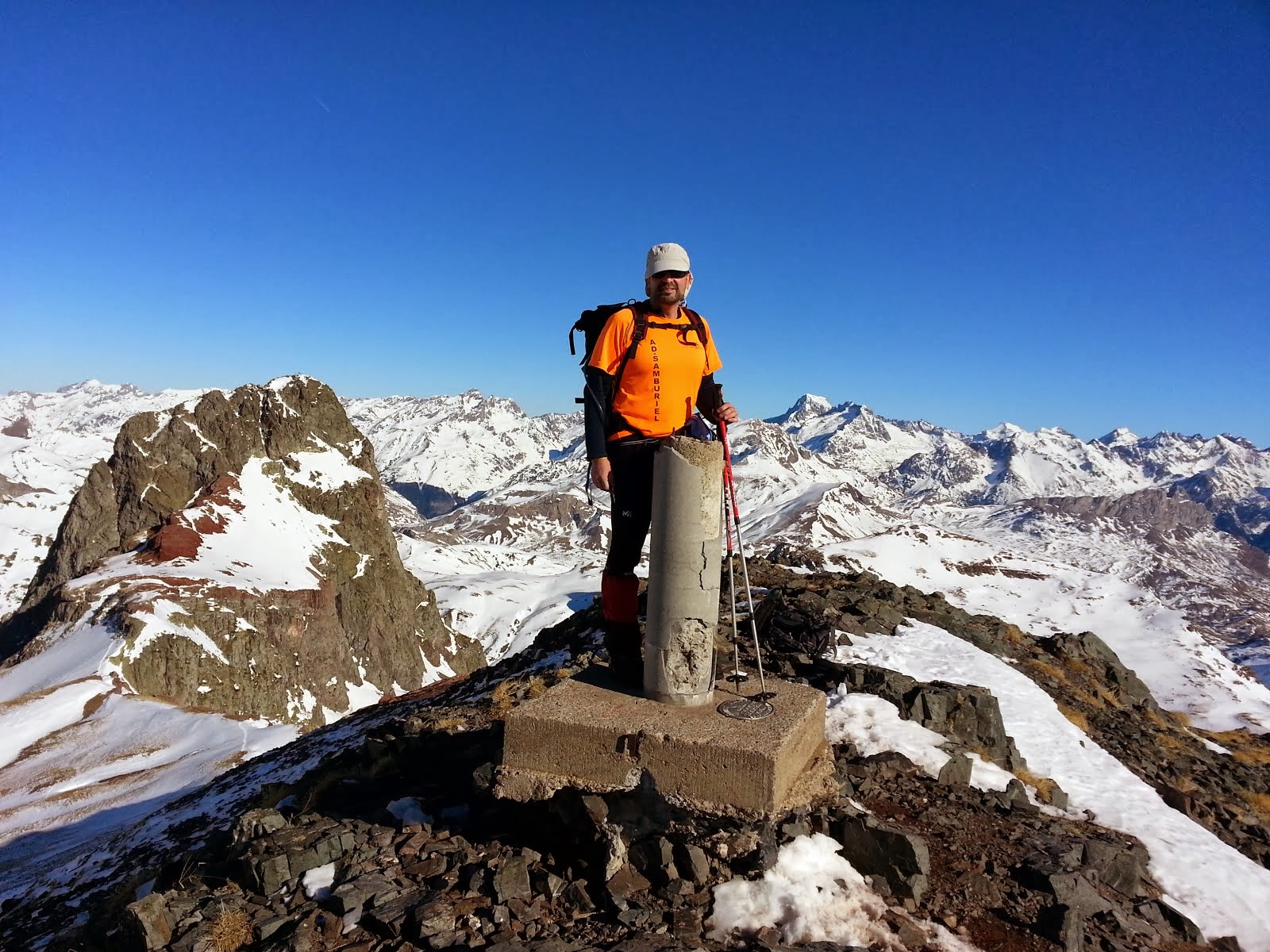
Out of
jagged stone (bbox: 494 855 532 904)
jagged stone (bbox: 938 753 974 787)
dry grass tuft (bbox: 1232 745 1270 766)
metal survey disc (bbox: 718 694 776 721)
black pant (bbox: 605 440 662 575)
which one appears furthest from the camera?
dry grass tuft (bbox: 1232 745 1270 766)

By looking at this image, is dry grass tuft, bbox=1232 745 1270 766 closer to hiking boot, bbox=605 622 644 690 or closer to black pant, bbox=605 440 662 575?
hiking boot, bbox=605 622 644 690

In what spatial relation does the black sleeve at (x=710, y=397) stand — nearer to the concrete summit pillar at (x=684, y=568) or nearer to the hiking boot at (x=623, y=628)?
the concrete summit pillar at (x=684, y=568)

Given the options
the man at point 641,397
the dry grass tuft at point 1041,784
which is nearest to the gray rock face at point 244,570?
the man at point 641,397

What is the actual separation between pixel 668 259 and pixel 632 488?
2374 millimetres

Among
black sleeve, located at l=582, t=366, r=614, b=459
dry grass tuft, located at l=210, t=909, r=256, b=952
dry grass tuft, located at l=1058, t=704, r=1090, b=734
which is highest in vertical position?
black sleeve, located at l=582, t=366, r=614, b=459

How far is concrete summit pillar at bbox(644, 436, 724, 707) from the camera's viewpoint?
737 cm

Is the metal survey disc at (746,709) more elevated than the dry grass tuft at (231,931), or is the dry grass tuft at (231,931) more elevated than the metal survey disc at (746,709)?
the metal survey disc at (746,709)

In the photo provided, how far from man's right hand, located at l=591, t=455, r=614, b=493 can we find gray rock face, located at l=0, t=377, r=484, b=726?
174 ft

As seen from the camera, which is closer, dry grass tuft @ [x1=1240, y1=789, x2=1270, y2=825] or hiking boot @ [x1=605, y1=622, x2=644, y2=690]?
hiking boot @ [x1=605, y1=622, x2=644, y2=690]

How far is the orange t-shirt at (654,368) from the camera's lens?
7301 mm

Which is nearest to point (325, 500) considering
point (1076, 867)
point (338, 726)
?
point (338, 726)

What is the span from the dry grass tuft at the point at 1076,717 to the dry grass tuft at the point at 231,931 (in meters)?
14.9

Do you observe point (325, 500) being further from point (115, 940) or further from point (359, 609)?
point (115, 940)

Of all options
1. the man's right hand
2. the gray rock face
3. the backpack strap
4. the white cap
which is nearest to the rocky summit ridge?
the man's right hand
